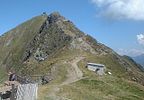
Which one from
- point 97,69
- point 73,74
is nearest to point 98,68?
point 97,69

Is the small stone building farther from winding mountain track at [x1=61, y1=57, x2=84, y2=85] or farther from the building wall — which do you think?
winding mountain track at [x1=61, y1=57, x2=84, y2=85]

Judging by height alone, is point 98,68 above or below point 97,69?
above

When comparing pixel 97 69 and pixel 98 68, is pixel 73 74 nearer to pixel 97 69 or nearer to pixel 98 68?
pixel 97 69

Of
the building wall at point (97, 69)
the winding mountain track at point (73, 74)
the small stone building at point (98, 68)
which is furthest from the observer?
the small stone building at point (98, 68)

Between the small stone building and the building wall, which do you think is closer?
the building wall

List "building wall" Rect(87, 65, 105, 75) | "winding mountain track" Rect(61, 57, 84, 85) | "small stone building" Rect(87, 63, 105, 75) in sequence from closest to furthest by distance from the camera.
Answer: "winding mountain track" Rect(61, 57, 84, 85) < "building wall" Rect(87, 65, 105, 75) < "small stone building" Rect(87, 63, 105, 75)

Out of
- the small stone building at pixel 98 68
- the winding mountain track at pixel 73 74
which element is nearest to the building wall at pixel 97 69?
the small stone building at pixel 98 68

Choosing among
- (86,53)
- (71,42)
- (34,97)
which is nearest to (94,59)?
(86,53)

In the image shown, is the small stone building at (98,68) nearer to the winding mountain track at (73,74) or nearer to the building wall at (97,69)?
the building wall at (97,69)

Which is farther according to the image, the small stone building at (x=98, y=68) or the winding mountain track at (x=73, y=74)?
the small stone building at (x=98, y=68)

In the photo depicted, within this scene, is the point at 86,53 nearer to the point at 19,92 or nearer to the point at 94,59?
the point at 94,59

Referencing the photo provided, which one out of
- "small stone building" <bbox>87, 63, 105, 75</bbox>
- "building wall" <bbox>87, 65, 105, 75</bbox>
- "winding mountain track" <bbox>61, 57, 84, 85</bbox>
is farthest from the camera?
"small stone building" <bbox>87, 63, 105, 75</bbox>

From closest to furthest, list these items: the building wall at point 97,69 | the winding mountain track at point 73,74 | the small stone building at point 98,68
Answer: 1. the winding mountain track at point 73,74
2. the building wall at point 97,69
3. the small stone building at point 98,68

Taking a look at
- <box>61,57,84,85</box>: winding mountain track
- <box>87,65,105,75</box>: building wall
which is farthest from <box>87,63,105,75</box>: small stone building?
<box>61,57,84,85</box>: winding mountain track
